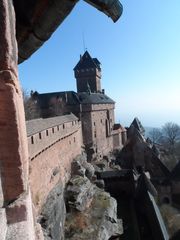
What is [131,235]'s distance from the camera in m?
18.3

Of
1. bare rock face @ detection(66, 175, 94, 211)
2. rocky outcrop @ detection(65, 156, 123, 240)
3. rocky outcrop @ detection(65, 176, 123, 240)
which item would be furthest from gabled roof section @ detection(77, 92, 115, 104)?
rocky outcrop @ detection(65, 176, 123, 240)

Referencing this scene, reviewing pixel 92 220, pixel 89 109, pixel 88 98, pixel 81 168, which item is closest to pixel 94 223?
pixel 92 220

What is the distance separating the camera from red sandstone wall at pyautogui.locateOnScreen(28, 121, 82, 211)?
11913 mm

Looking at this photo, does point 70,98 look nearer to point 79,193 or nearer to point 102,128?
point 102,128

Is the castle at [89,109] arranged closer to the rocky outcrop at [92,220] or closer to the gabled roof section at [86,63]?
the gabled roof section at [86,63]

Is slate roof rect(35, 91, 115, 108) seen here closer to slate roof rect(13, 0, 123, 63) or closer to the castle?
the castle

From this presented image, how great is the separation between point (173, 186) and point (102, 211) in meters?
11.9

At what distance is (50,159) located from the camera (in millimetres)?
15023

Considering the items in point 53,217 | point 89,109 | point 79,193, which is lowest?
point 79,193

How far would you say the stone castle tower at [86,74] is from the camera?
46.5 m

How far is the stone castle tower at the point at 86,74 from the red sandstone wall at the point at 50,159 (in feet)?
84.0

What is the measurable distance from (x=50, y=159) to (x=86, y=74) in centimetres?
3291

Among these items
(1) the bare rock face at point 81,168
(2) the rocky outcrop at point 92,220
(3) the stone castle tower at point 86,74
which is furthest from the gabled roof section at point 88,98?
(2) the rocky outcrop at point 92,220

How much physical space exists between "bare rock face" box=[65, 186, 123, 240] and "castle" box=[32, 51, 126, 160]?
657 inches
